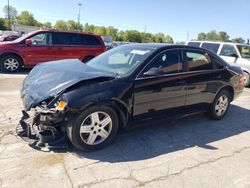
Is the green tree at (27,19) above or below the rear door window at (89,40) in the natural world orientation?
above

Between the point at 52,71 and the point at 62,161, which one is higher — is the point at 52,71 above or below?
above

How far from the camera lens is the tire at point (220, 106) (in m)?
5.50

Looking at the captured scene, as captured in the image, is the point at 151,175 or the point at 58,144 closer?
the point at 151,175

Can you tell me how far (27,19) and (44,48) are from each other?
4106 inches

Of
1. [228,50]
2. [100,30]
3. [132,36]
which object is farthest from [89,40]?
[100,30]

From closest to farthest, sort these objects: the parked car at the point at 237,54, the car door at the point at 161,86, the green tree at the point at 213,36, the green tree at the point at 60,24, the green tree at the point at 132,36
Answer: the car door at the point at 161,86 → the parked car at the point at 237,54 → the green tree at the point at 213,36 → the green tree at the point at 60,24 → the green tree at the point at 132,36

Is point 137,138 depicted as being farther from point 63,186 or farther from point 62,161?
point 63,186

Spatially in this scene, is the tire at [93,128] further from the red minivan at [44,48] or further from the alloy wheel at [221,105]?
the red minivan at [44,48]

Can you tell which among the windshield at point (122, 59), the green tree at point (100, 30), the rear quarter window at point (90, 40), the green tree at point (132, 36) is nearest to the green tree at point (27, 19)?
the green tree at point (100, 30)

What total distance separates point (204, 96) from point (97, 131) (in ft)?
7.91

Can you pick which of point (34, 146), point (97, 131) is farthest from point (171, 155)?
point (34, 146)

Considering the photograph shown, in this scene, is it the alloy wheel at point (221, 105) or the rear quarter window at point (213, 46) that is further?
the rear quarter window at point (213, 46)

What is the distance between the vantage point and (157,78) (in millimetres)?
4312

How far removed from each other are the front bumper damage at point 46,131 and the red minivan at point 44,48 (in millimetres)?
6996
